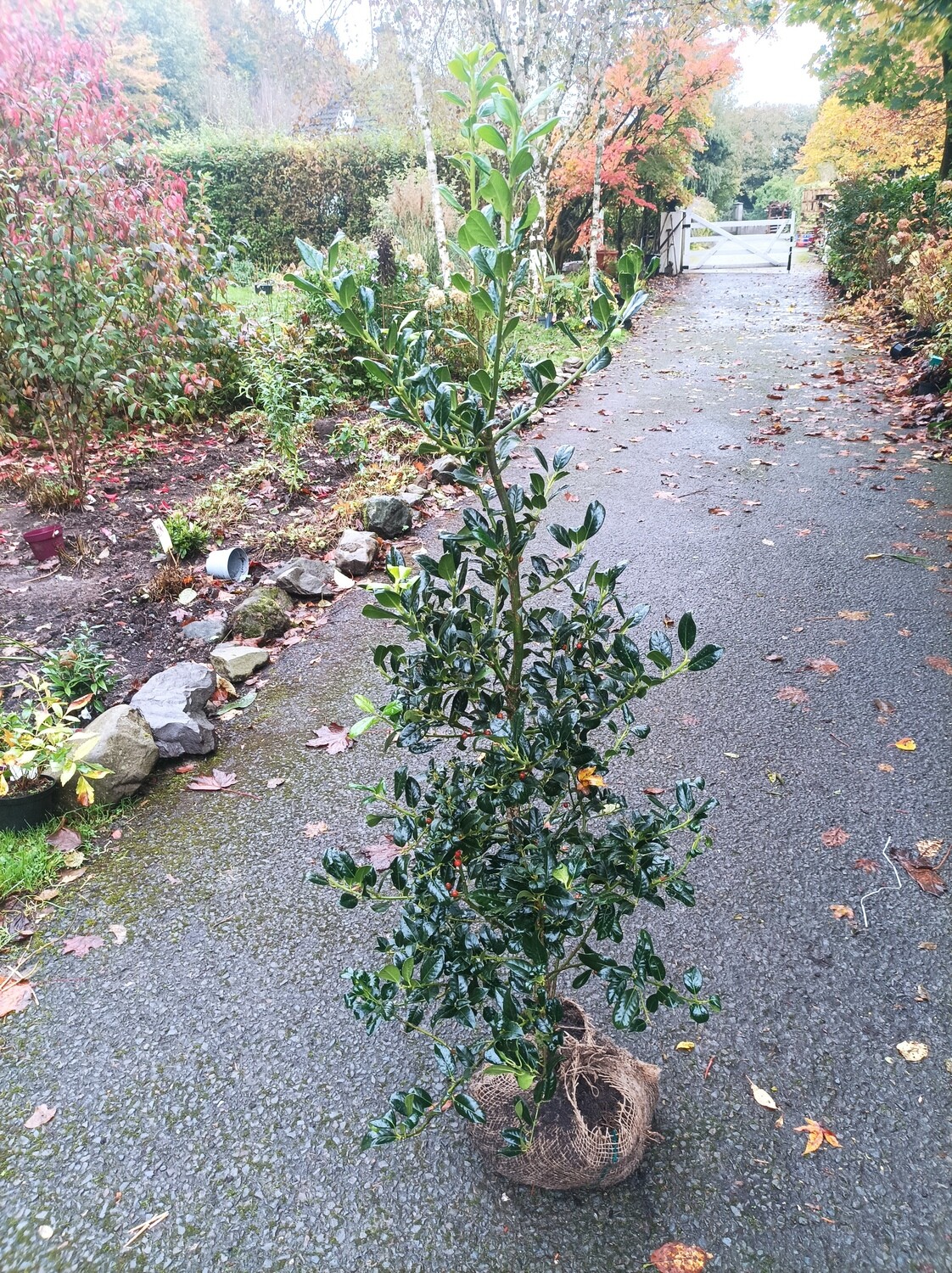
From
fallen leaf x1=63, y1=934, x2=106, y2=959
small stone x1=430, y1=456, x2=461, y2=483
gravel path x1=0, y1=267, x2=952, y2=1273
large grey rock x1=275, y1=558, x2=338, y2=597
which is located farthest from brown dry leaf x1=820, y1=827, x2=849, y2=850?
small stone x1=430, y1=456, x2=461, y2=483

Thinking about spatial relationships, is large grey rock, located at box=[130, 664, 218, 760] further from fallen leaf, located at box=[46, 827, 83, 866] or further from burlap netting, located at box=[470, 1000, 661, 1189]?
burlap netting, located at box=[470, 1000, 661, 1189]

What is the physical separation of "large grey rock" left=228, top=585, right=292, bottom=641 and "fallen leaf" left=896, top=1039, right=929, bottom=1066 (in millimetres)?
3156

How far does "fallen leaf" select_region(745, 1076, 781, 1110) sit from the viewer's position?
68.5 inches

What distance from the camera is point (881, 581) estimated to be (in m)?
4.01

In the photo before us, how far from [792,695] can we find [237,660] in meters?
2.58

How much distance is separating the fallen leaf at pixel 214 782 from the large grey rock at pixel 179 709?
15 cm

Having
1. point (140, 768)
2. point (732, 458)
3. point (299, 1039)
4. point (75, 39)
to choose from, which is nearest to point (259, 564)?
point (140, 768)

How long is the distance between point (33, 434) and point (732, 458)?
5778 millimetres

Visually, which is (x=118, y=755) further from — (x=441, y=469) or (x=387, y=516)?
(x=441, y=469)

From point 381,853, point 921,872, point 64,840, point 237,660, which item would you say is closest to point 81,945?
point 64,840

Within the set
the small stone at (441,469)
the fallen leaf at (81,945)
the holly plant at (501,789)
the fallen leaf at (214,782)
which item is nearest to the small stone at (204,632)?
the fallen leaf at (214,782)

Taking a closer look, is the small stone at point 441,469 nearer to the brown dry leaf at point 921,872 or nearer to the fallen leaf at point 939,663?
the fallen leaf at point 939,663

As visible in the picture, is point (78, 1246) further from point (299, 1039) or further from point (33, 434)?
point (33, 434)

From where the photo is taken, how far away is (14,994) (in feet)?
7.02
